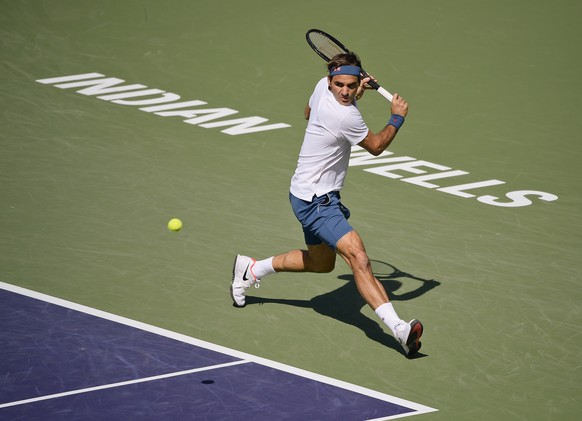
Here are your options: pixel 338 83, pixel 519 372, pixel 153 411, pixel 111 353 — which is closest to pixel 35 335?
pixel 111 353

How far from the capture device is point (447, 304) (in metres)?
9.80

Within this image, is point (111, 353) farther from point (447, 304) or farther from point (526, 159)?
point (526, 159)

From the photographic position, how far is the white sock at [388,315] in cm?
863

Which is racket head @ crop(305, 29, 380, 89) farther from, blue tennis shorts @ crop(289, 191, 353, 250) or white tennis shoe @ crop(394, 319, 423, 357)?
white tennis shoe @ crop(394, 319, 423, 357)

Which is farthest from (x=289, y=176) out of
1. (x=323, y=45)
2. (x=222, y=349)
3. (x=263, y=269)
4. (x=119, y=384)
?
(x=119, y=384)

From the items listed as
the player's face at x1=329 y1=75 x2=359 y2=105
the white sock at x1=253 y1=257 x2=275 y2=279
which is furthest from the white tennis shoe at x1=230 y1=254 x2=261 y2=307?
the player's face at x1=329 y1=75 x2=359 y2=105

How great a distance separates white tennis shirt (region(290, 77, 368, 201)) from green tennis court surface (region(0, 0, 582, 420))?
3.80 feet

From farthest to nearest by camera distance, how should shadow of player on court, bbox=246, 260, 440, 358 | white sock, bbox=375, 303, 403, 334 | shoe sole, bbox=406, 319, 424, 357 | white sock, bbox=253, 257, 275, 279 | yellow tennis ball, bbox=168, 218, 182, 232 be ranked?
yellow tennis ball, bbox=168, 218, 182, 232, white sock, bbox=253, 257, 275, 279, shadow of player on court, bbox=246, 260, 440, 358, white sock, bbox=375, 303, 403, 334, shoe sole, bbox=406, 319, 424, 357

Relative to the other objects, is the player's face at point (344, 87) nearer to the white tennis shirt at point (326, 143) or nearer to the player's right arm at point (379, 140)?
the white tennis shirt at point (326, 143)

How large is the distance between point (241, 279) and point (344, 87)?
73.6 inches

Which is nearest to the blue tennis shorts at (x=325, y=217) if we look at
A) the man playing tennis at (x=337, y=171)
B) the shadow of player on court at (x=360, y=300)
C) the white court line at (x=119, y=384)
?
the man playing tennis at (x=337, y=171)

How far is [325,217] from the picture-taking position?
891cm

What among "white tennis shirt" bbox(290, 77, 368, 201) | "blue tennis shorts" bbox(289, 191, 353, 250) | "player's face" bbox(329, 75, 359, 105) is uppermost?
"player's face" bbox(329, 75, 359, 105)

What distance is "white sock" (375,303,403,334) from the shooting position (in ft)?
28.3
